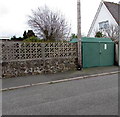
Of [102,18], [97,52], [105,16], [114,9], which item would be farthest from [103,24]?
[97,52]

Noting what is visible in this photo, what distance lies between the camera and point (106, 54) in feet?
31.6

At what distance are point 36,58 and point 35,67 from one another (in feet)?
1.69

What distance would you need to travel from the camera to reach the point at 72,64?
8.51 metres

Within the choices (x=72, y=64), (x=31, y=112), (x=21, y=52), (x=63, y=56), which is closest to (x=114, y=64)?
(x=72, y=64)

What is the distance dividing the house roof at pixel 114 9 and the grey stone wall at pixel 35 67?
41.1ft

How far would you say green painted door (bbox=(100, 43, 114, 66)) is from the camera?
9.47 m

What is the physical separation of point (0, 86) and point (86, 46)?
566 centimetres

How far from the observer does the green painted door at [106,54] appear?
9469 millimetres

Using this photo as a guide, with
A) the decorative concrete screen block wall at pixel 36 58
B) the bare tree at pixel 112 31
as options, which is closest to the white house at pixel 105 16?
the bare tree at pixel 112 31

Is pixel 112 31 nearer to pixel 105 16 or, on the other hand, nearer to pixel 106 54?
pixel 105 16

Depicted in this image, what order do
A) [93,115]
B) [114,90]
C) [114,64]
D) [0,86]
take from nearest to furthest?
1. [93,115]
2. [114,90]
3. [0,86]
4. [114,64]

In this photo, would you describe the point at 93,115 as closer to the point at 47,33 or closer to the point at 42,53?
the point at 42,53

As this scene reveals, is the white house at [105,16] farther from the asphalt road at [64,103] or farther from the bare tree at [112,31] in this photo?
the asphalt road at [64,103]

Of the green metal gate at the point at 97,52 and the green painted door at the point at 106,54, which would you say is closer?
the green metal gate at the point at 97,52
